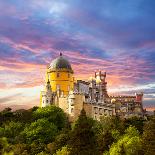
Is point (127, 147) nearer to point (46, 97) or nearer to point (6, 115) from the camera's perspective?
point (6, 115)

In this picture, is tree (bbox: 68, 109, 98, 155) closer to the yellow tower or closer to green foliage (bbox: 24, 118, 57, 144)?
green foliage (bbox: 24, 118, 57, 144)

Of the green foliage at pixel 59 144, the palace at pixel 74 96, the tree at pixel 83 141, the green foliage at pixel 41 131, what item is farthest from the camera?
the palace at pixel 74 96

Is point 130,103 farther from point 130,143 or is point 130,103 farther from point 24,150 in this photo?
point 130,143

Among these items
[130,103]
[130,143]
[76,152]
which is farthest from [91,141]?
[130,103]

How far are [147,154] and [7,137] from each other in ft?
154

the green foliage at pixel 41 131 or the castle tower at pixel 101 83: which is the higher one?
the castle tower at pixel 101 83

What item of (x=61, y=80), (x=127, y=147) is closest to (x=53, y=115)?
(x=61, y=80)

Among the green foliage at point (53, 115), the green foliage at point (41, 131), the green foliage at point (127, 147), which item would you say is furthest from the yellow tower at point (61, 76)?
the green foliage at point (127, 147)

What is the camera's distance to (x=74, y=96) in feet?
373

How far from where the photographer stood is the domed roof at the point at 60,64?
12383 cm

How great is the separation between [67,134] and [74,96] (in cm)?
2546

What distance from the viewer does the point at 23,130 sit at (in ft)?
342

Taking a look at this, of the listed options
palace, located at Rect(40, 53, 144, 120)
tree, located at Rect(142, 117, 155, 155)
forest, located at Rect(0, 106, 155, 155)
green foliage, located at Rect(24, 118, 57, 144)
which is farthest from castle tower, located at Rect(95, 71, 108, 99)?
tree, located at Rect(142, 117, 155, 155)

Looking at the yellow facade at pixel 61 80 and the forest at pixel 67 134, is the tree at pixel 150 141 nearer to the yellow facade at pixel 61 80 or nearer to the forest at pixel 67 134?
the forest at pixel 67 134
